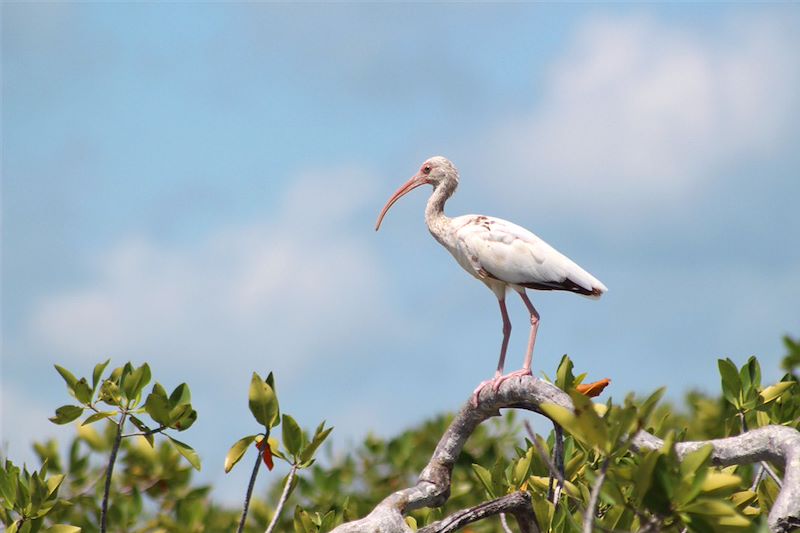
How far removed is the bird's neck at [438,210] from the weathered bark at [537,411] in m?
2.83

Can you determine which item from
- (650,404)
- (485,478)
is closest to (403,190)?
(485,478)

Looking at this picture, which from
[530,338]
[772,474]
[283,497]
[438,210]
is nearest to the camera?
[283,497]

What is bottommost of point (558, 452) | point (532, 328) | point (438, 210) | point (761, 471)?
point (761, 471)

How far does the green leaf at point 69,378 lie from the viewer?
555cm

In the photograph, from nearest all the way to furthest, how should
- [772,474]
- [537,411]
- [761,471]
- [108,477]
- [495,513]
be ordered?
[108,477], [495,513], [772,474], [537,411], [761,471]

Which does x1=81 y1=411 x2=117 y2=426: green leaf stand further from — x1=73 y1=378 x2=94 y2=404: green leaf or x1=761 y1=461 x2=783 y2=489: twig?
x1=761 y1=461 x2=783 y2=489: twig

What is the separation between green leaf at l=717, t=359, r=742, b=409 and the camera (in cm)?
616

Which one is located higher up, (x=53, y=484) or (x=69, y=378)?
(x=69, y=378)

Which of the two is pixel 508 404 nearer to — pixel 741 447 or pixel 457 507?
pixel 741 447

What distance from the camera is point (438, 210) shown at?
29.6ft

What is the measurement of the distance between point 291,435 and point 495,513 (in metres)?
1.11

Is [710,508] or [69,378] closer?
[710,508]

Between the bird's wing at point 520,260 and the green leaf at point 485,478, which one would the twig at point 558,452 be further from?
the bird's wing at point 520,260

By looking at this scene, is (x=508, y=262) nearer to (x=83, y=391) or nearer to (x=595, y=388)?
(x=595, y=388)
